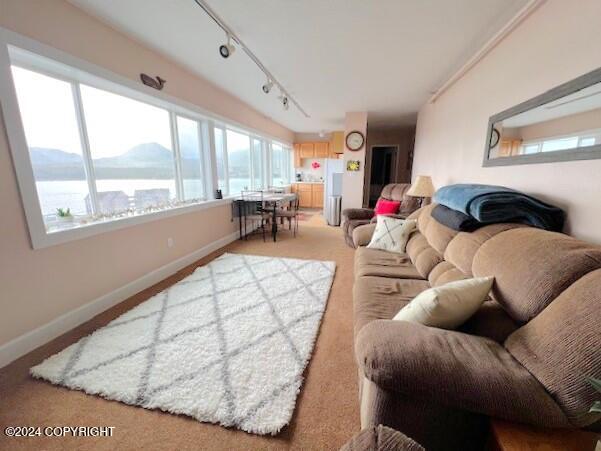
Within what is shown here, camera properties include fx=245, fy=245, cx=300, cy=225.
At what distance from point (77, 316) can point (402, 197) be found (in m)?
4.06

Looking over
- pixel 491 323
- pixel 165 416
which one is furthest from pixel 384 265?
pixel 165 416

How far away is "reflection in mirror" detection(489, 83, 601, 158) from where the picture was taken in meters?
1.19

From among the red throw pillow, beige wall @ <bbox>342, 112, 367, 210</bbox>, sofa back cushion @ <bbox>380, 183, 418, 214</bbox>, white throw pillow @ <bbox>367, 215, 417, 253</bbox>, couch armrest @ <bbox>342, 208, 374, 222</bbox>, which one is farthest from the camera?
beige wall @ <bbox>342, 112, 367, 210</bbox>

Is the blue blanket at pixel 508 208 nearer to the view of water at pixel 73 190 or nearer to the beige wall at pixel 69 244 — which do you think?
the beige wall at pixel 69 244

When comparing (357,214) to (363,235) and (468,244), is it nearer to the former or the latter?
(363,235)

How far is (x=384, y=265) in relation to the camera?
211 centimetres

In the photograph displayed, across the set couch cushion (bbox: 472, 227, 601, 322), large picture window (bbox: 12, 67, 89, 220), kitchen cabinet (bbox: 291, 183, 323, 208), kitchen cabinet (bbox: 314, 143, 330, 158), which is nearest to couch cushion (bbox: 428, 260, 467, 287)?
couch cushion (bbox: 472, 227, 601, 322)

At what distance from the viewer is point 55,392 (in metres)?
1.36

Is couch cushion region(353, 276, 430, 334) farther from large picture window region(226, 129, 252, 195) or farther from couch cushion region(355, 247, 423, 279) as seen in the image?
large picture window region(226, 129, 252, 195)

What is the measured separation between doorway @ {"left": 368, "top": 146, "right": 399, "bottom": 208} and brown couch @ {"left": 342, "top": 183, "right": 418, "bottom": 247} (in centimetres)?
322

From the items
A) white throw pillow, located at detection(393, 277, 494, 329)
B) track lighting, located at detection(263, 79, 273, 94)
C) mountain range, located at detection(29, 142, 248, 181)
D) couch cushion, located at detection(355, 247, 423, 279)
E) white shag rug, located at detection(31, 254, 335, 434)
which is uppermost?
track lighting, located at detection(263, 79, 273, 94)

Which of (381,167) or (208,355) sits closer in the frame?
(208,355)
